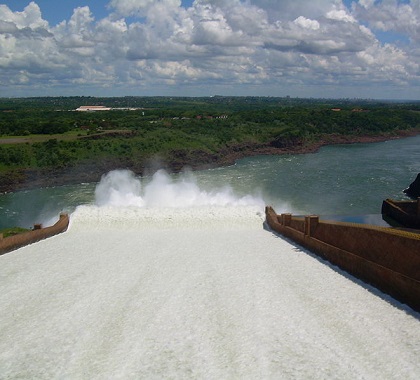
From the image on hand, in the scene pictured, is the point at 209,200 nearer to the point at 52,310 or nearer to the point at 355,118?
the point at 52,310

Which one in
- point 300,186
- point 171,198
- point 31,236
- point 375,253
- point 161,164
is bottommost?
point 161,164

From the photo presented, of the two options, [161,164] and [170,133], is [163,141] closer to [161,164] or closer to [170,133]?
[170,133]

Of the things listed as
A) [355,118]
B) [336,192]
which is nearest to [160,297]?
[336,192]

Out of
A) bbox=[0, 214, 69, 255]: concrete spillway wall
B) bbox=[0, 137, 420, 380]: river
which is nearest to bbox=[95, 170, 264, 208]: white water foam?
bbox=[0, 214, 69, 255]: concrete spillway wall

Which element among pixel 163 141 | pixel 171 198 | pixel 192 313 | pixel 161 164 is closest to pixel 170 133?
pixel 163 141

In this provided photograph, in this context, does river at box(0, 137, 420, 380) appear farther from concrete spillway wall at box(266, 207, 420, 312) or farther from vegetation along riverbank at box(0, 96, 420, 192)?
vegetation along riverbank at box(0, 96, 420, 192)

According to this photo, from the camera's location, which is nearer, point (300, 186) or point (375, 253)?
point (375, 253)

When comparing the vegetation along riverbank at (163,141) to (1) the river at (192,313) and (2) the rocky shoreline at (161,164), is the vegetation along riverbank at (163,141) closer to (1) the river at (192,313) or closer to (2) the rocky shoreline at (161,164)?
(2) the rocky shoreline at (161,164)
